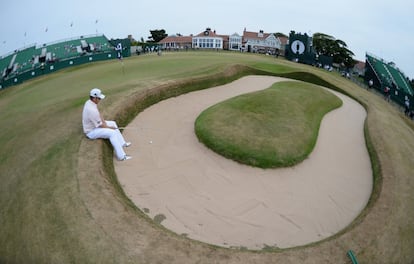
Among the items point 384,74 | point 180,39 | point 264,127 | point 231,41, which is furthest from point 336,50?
point 264,127

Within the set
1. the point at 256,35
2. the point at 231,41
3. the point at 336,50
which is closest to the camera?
the point at 336,50

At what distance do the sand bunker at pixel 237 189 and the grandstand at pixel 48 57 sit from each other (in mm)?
27142

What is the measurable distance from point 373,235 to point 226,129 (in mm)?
5821

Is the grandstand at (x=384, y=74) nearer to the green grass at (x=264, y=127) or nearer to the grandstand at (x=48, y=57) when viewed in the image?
the green grass at (x=264, y=127)

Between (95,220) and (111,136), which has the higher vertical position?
(111,136)

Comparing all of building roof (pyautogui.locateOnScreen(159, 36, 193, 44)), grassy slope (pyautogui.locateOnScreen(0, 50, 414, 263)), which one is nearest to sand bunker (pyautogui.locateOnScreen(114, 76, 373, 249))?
grassy slope (pyautogui.locateOnScreen(0, 50, 414, 263))

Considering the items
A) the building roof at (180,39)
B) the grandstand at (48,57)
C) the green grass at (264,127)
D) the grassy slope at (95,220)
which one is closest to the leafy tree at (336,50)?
the building roof at (180,39)

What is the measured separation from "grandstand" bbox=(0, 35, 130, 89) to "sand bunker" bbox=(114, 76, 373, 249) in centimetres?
2714

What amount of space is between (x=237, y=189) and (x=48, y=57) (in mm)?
45796

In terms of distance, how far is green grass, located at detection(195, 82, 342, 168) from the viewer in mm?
10180

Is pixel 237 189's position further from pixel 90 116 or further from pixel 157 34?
pixel 157 34

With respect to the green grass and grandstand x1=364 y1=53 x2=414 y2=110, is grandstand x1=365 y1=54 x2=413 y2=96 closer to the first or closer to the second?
grandstand x1=364 y1=53 x2=414 y2=110

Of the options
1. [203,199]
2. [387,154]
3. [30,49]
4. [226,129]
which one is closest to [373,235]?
[203,199]

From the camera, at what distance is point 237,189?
8797mm
